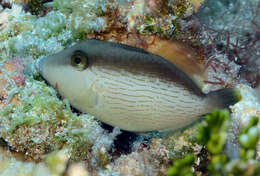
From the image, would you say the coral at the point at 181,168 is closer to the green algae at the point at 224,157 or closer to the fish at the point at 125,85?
the green algae at the point at 224,157

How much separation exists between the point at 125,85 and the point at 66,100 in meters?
0.60

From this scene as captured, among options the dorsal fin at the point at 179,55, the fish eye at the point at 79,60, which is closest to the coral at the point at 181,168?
the fish eye at the point at 79,60

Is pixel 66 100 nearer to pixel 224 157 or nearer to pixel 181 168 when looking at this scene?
pixel 181 168

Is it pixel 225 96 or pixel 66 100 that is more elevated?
pixel 225 96

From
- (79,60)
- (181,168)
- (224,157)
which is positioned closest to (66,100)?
(79,60)

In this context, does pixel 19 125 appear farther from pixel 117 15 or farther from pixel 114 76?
pixel 117 15

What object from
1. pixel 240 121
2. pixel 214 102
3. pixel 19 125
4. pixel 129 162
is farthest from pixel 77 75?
pixel 240 121

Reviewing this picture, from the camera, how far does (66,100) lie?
2.20 m

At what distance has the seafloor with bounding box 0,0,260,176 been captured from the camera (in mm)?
2006

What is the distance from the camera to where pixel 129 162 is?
214 cm

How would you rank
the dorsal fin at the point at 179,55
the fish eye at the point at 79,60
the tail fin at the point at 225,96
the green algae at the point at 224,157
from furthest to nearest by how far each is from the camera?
the dorsal fin at the point at 179,55 < the tail fin at the point at 225,96 < the fish eye at the point at 79,60 < the green algae at the point at 224,157

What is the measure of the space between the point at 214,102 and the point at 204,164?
61cm

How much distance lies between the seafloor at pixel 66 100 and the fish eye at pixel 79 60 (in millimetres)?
359

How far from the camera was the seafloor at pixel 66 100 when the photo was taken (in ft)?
6.58
